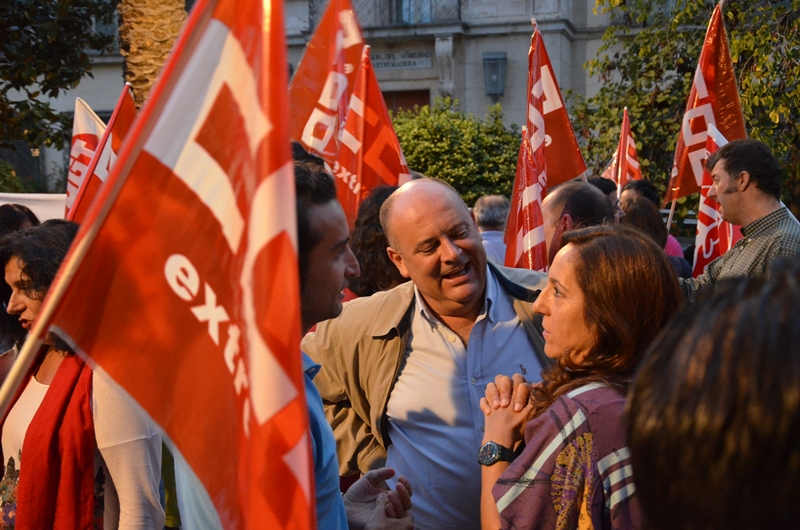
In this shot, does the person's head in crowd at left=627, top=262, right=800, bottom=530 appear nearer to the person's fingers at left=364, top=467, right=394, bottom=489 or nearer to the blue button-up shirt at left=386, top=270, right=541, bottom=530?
the person's fingers at left=364, top=467, right=394, bottom=489

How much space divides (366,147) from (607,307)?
310 cm

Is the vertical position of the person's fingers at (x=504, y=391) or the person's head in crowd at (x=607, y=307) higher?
the person's head in crowd at (x=607, y=307)

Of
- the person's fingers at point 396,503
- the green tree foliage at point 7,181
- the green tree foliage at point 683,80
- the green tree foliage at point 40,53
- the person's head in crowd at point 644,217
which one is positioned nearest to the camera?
the person's fingers at point 396,503

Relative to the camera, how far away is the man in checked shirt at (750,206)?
173 inches

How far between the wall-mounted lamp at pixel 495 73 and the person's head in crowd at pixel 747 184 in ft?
53.0

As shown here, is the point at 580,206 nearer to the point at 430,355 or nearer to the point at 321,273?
the point at 430,355

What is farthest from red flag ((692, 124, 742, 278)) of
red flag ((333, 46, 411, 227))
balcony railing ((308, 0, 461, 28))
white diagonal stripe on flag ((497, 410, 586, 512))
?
balcony railing ((308, 0, 461, 28))

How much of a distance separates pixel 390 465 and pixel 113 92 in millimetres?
21064

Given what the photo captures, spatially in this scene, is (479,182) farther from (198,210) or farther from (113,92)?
(198,210)

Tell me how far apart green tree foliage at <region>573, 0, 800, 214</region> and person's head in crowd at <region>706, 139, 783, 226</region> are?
4967 millimetres

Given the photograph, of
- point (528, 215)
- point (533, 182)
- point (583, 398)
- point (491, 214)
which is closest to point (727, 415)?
point (583, 398)

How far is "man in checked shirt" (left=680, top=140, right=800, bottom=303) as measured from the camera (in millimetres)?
4387

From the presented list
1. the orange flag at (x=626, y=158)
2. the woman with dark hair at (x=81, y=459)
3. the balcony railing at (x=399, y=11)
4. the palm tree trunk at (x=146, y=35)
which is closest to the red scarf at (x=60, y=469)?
the woman with dark hair at (x=81, y=459)

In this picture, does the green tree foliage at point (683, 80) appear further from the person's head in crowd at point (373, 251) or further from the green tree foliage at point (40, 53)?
the person's head in crowd at point (373, 251)
